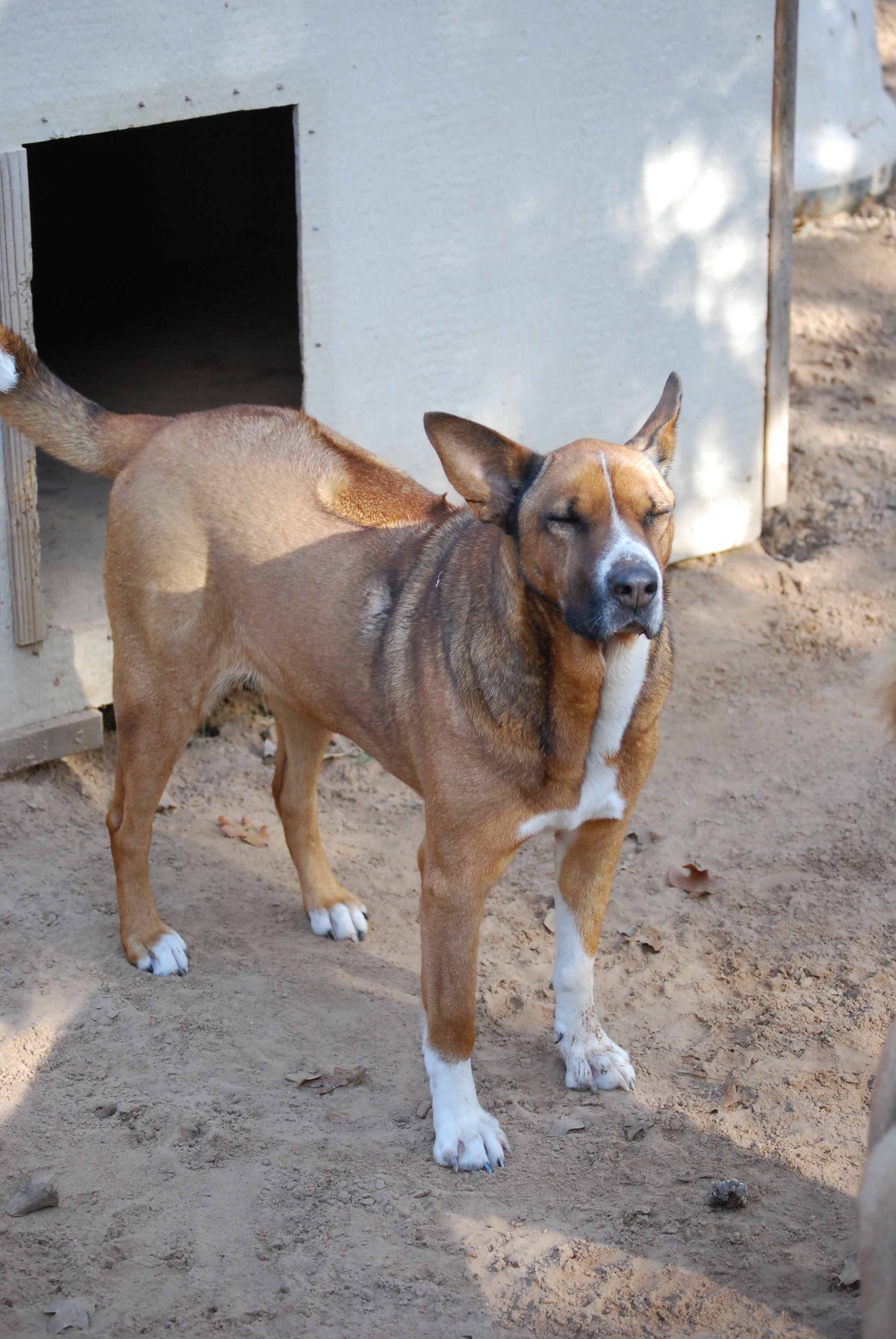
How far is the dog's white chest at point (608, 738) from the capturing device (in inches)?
139

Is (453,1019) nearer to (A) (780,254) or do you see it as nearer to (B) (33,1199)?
(B) (33,1199)

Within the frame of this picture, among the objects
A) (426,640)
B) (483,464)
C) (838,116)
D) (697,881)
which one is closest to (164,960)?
(426,640)

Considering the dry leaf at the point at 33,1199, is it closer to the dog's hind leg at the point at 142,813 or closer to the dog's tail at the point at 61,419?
the dog's hind leg at the point at 142,813

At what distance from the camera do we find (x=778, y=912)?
4.95 metres

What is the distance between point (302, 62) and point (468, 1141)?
4097 millimetres

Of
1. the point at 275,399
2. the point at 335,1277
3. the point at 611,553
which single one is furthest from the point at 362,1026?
the point at 275,399

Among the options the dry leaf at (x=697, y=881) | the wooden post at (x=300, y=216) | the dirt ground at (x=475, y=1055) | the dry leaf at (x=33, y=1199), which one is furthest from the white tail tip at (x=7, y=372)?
the dry leaf at (x=697, y=881)

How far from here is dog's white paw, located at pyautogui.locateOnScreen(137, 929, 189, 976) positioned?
4676 mm

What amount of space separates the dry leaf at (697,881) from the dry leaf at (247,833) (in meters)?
1.66

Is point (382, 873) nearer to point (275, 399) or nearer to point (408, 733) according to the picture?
point (408, 733)

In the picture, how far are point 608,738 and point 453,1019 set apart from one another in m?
0.92

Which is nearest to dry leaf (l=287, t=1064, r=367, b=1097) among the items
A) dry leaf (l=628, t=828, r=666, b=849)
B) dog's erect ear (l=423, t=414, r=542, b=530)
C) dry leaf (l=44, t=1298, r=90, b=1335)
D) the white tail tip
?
dry leaf (l=44, t=1298, r=90, b=1335)

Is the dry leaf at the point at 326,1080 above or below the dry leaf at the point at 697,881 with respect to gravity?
below

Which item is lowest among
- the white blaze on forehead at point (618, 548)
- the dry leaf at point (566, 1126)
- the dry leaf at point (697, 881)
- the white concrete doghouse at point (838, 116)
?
the dry leaf at point (566, 1126)
